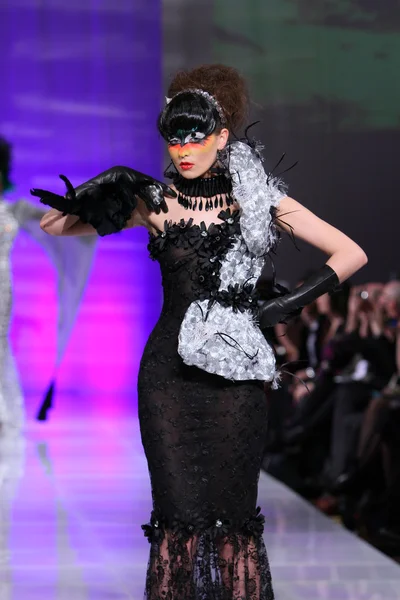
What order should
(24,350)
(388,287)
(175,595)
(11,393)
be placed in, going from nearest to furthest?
(175,595), (388,287), (11,393), (24,350)

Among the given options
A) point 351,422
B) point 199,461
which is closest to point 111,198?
point 199,461

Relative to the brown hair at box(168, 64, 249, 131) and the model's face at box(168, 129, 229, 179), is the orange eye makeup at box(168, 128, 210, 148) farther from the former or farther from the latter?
the brown hair at box(168, 64, 249, 131)

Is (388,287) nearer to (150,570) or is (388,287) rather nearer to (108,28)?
(150,570)

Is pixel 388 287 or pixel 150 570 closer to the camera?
pixel 150 570

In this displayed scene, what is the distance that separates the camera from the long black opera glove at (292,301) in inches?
116

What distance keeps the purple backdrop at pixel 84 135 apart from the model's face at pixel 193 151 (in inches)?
332

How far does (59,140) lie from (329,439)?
585cm

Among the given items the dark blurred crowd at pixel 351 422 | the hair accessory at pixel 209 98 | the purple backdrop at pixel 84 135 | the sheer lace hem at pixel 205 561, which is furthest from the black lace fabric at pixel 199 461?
the purple backdrop at pixel 84 135

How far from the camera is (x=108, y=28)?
11.4m

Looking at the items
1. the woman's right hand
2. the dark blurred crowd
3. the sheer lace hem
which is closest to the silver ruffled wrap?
the woman's right hand

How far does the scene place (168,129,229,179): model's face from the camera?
9.75 feet

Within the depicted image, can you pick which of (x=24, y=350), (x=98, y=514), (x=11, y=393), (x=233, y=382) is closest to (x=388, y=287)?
(x=98, y=514)

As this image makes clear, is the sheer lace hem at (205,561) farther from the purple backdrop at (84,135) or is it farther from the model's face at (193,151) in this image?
the purple backdrop at (84,135)

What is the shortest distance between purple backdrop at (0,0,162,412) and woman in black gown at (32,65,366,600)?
27.5 ft
